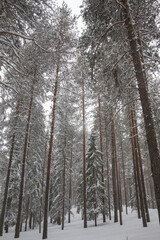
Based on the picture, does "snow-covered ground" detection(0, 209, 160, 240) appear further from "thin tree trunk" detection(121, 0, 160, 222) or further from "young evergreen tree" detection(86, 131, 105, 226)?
"thin tree trunk" detection(121, 0, 160, 222)

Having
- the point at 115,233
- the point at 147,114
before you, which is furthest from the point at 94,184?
the point at 147,114

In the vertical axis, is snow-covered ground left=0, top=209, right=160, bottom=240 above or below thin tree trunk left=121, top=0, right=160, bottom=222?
below

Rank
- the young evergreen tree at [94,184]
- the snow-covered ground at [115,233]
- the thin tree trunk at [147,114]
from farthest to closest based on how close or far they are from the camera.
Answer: the young evergreen tree at [94,184] < the snow-covered ground at [115,233] < the thin tree trunk at [147,114]

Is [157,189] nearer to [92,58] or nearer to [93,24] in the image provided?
[92,58]

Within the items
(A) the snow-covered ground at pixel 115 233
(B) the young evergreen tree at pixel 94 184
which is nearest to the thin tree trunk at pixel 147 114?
(A) the snow-covered ground at pixel 115 233

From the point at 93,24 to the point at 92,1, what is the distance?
878mm

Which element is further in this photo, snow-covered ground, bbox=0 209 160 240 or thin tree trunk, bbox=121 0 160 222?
snow-covered ground, bbox=0 209 160 240

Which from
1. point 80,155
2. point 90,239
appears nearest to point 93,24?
point 90,239

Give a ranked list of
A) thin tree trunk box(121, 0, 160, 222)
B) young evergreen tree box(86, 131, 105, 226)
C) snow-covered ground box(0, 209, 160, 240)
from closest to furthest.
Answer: thin tree trunk box(121, 0, 160, 222), snow-covered ground box(0, 209, 160, 240), young evergreen tree box(86, 131, 105, 226)

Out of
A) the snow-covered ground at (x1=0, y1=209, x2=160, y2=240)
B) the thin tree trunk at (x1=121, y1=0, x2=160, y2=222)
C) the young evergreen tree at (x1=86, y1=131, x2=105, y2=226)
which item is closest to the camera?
the thin tree trunk at (x1=121, y1=0, x2=160, y2=222)

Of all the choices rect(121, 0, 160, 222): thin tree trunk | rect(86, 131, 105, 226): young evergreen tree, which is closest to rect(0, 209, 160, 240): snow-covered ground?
rect(86, 131, 105, 226): young evergreen tree

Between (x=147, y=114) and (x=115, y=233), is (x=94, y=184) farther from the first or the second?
(x=147, y=114)

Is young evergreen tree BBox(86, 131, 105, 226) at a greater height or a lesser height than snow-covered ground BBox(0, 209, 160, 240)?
greater

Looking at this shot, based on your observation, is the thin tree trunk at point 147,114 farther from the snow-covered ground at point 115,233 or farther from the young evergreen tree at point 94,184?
the young evergreen tree at point 94,184
